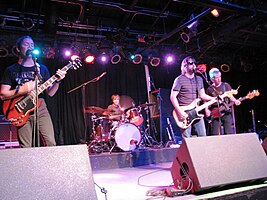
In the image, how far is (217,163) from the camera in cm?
233

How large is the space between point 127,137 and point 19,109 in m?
4.26

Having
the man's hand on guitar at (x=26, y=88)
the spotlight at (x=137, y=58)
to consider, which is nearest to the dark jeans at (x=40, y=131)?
the man's hand on guitar at (x=26, y=88)

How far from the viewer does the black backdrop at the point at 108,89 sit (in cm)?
917

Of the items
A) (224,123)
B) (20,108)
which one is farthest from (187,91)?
(20,108)

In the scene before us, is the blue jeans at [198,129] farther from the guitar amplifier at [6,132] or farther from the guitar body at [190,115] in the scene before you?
the guitar amplifier at [6,132]

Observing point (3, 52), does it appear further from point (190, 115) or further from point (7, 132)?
point (190, 115)

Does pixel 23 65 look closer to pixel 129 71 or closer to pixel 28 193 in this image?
pixel 28 193

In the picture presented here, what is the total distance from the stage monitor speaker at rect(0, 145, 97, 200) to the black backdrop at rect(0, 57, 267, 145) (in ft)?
23.9

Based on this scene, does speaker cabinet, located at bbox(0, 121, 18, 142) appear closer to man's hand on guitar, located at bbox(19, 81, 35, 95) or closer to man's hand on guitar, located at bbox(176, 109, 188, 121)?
man's hand on guitar, located at bbox(19, 81, 35, 95)

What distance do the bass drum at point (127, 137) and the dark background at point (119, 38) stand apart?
2.79 meters

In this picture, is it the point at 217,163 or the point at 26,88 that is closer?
the point at 217,163

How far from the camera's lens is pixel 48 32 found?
803 cm

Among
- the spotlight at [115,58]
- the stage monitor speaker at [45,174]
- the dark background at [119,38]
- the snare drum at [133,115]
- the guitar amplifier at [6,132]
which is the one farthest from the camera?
the spotlight at [115,58]

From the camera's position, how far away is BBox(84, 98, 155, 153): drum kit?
275 inches
